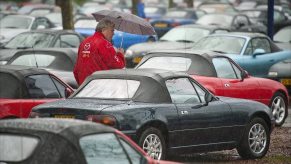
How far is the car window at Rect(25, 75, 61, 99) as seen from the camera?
15.8m

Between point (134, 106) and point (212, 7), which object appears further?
point (212, 7)

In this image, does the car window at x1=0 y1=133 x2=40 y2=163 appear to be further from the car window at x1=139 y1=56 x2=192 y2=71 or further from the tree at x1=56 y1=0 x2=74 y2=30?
the tree at x1=56 y1=0 x2=74 y2=30

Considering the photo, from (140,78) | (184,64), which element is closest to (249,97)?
(184,64)

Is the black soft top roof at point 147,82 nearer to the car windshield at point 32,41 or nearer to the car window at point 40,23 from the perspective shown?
the car windshield at point 32,41

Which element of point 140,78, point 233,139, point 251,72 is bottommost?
point 251,72

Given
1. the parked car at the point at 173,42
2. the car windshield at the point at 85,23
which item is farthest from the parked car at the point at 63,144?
the car windshield at the point at 85,23

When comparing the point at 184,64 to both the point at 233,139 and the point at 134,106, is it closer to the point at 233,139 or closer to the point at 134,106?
the point at 233,139

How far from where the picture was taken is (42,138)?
364 inches

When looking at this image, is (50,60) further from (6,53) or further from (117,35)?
(117,35)

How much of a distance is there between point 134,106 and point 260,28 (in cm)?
2698

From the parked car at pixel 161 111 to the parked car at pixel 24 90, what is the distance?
1.21 meters

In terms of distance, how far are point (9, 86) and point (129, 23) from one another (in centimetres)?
281

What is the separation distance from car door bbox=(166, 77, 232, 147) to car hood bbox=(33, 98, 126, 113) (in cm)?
98

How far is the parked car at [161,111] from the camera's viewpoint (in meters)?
13.3
